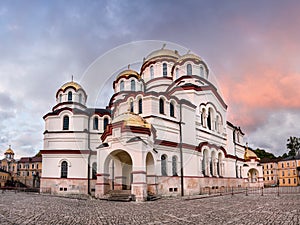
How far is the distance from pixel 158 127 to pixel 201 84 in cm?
986

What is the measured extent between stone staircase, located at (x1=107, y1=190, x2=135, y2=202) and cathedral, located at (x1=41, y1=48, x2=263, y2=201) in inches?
19.2

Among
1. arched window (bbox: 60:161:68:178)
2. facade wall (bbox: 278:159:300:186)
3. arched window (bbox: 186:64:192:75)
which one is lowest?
facade wall (bbox: 278:159:300:186)

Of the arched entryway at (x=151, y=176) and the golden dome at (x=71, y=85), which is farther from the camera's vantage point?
the golden dome at (x=71, y=85)

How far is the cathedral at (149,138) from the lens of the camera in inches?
816

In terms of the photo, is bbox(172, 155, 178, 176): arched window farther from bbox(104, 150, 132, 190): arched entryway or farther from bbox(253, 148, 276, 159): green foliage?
bbox(253, 148, 276, 159): green foliage

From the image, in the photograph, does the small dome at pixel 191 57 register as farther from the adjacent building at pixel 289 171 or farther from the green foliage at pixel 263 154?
the green foliage at pixel 263 154

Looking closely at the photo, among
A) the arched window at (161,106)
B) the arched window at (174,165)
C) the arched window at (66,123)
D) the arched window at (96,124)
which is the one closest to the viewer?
the arched window at (174,165)

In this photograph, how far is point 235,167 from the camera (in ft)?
115

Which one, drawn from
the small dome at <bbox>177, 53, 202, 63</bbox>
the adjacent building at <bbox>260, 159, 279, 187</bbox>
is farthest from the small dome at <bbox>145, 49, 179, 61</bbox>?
the adjacent building at <bbox>260, 159, 279, 187</bbox>

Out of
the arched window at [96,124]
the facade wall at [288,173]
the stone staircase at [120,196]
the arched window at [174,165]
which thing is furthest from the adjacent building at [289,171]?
the stone staircase at [120,196]

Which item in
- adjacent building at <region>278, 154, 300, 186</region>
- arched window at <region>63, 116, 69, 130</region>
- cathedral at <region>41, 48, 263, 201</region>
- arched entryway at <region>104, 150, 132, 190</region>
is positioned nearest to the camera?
cathedral at <region>41, 48, 263, 201</region>

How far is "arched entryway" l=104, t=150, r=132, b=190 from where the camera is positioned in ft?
74.4

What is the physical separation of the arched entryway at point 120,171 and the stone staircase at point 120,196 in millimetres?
1640

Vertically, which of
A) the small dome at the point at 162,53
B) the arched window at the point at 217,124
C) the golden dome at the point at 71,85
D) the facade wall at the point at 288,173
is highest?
the small dome at the point at 162,53
